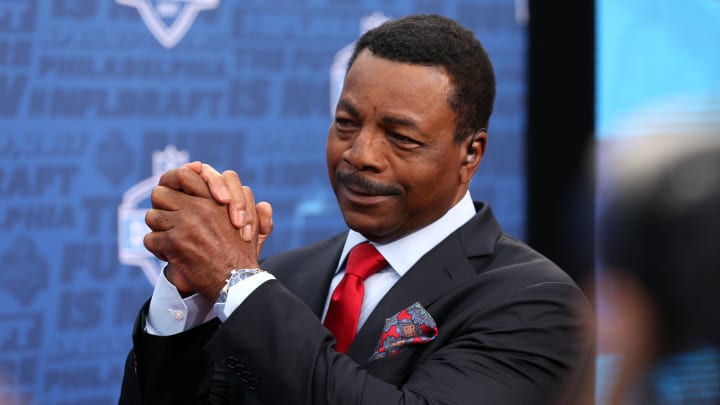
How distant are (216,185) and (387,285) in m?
0.44

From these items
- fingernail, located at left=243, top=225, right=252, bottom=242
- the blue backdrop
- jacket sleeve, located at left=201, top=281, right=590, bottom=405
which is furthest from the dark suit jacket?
the blue backdrop

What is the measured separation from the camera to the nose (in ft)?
5.45

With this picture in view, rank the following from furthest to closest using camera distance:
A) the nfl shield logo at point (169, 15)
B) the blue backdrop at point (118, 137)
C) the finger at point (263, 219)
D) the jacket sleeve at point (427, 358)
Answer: the nfl shield logo at point (169, 15) → the blue backdrop at point (118, 137) → the finger at point (263, 219) → the jacket sleeve at point (427, 358)

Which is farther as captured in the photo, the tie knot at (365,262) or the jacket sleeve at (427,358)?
the tie knot at (365,262)

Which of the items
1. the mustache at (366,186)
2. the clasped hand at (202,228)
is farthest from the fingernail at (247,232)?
the mustache at (366,186)

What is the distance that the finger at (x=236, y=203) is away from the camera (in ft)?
5.02

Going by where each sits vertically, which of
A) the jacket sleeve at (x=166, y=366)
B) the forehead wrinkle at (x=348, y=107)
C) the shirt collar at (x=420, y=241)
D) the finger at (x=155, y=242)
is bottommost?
the jacket sleeve at (x=166, y=366)

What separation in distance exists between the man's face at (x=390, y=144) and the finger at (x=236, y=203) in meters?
0.23

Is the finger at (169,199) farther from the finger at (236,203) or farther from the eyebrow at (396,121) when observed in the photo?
the eyebrow at (396,121)

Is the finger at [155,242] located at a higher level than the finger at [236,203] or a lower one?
lower

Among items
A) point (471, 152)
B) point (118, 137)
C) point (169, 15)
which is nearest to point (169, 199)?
point (471, 152)

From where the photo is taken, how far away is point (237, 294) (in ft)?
4.75

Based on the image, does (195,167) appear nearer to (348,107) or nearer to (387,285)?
(348,107)

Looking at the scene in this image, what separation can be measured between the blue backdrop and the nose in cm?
146
